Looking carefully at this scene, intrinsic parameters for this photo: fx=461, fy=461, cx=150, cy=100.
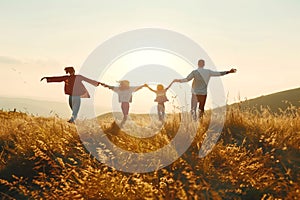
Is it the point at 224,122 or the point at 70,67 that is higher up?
the point at 70,67

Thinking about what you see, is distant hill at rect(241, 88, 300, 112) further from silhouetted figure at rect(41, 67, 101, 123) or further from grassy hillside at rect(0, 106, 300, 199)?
grassy hillside at rect(0, 106, 300, 199)

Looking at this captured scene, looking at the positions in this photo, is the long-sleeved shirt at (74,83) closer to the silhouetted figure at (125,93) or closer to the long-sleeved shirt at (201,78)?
the silhouetted figure at (125,93)

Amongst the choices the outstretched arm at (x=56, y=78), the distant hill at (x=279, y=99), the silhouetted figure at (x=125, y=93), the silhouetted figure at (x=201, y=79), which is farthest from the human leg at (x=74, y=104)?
the distant hill at (x=279, y=99)

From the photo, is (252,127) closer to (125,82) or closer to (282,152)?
(282,152)

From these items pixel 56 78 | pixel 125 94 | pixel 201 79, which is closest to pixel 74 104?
pixel 56 78

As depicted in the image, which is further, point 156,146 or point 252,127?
point 252,127

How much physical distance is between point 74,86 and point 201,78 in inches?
146

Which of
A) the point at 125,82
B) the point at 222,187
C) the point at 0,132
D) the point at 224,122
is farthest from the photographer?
the point at 125,82

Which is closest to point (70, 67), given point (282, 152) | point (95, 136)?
point (95, 136)

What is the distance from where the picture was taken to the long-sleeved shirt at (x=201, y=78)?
13.2 meters

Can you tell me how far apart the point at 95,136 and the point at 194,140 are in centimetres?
233

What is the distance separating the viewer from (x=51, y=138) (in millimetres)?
8922

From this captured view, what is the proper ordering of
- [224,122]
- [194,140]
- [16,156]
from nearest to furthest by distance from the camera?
[194,140], [16,156], [224,122]

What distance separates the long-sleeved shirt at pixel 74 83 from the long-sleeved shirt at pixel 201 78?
2880 mm
